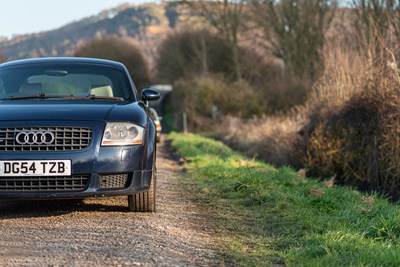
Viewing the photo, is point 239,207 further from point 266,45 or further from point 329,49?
point 266,45

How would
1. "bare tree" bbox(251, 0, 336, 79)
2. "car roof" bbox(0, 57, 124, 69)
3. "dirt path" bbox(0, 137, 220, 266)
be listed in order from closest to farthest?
1. "dirt path" bbox(0, 137, 220, 266)
2. "car roof" bbox(0, 57, 124, 69)
3. "bare tree" bbox(251, 0, 336, 79)

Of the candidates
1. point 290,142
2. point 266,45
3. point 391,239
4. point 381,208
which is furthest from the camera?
point 266,45

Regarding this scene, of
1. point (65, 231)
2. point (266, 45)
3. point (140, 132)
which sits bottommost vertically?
point (266, 45)

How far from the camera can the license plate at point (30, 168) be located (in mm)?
6402

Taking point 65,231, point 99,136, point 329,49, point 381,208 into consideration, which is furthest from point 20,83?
point 329,49

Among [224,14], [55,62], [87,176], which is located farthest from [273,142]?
[224,14]

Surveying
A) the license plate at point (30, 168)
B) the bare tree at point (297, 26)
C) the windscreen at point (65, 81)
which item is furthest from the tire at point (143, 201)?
the bare tree at point (297, 26)

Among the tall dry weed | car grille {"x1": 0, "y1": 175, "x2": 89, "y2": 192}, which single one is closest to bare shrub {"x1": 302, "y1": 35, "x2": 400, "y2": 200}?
the tall dry weed

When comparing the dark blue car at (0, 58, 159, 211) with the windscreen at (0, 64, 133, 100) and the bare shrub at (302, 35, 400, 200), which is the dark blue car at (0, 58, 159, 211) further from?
the bare shrub at (302, 35, 400, 200)

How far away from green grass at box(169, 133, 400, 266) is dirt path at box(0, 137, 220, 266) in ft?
1.07

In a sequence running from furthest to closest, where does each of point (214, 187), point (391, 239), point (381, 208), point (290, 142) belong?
point (290, 142) → point (214, 187) → point (381, 208) → point (391, 239)

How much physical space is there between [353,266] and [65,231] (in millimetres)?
2728

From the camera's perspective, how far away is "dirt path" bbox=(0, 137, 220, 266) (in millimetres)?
5062

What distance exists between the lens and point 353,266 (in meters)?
4.70
